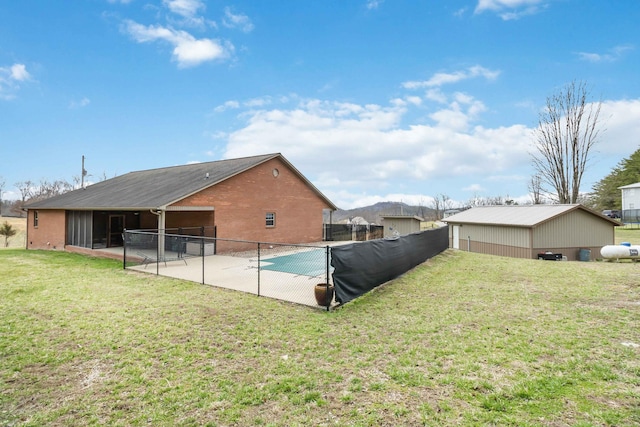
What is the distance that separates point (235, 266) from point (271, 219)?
7.70 metres

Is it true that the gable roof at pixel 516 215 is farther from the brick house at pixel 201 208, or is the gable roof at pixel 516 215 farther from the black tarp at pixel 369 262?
the brick house at pixel 201 208

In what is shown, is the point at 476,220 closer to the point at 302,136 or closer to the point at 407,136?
the point at 407,136

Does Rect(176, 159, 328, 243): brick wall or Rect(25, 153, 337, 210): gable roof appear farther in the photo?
Rect(176, 159, 328, 243): brick wall

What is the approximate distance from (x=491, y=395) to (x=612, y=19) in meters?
22.2

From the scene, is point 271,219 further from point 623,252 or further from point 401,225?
point 623,252

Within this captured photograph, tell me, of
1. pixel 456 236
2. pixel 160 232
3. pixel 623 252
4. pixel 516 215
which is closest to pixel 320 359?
pixel 160 232

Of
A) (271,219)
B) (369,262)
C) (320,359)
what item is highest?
(271,219)

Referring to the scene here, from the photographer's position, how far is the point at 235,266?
13.4m

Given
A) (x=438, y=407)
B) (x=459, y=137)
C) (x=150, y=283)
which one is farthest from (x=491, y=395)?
(x=459, y=137)

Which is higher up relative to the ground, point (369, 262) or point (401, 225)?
point (401, 225)

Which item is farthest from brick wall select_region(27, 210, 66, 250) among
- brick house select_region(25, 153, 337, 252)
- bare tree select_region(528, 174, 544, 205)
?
bare tree select_region(528, 174, 544, 205)

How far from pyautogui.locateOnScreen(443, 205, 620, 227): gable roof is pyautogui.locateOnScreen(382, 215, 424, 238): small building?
9.35ft

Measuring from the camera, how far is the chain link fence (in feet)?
29.2

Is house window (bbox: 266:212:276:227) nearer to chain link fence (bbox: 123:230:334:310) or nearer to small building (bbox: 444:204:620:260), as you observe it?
chain link fence (bbox: 123:230:334:310)
